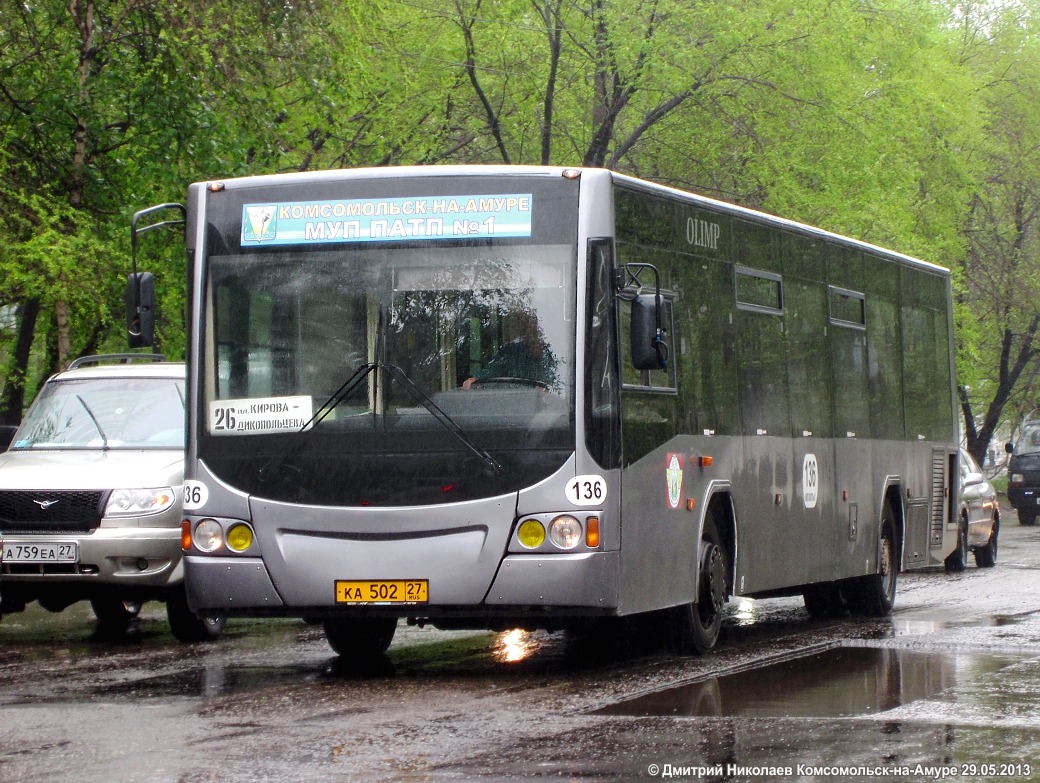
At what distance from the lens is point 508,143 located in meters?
25.5

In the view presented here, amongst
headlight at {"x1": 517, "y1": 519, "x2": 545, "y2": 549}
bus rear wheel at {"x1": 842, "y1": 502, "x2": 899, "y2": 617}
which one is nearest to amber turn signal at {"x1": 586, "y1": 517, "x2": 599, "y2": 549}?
headlight at {"x1": 517, "y1": 519, "x2": 545, "y2": 549}

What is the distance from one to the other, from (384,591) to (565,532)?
3.46 feet

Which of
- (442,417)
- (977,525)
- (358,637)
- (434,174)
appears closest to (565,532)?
(442,417)

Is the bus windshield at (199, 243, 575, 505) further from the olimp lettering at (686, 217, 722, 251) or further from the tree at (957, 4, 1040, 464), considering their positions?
the tree at (957, 4, 1040, 464)

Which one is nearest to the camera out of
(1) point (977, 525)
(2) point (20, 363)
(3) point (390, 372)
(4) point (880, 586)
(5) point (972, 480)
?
(3) point (390, 372)

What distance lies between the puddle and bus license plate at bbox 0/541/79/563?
16.0 feet

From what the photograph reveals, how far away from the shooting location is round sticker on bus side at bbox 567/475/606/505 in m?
9.97

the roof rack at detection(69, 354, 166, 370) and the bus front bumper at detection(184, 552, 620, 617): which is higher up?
the roof rack at detection(69, 354, 166, 370)

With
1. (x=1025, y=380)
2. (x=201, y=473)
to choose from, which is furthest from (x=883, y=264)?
(x=1025, y=380)

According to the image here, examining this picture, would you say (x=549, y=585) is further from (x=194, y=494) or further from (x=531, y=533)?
(x=194, y=494)

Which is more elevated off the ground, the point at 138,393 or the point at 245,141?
the point at 245,141

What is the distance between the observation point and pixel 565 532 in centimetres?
997

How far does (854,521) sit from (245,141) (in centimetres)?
857

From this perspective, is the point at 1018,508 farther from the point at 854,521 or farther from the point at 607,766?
the point at 607,766
